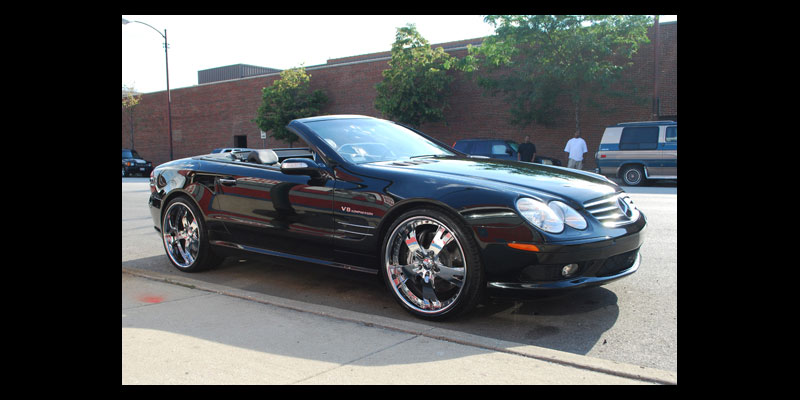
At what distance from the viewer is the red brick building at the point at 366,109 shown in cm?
2394

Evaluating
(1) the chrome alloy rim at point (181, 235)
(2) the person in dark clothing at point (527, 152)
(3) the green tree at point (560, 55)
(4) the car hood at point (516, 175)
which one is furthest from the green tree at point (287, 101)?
(4) the car hood at point (516, 175)

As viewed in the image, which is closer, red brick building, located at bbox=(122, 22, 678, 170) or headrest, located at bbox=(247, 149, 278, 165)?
headrest, located at bbox=(247, 149, 278, 165)

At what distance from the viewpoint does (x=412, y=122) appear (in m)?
28.4

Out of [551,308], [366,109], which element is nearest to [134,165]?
[366,109]

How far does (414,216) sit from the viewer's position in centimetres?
402

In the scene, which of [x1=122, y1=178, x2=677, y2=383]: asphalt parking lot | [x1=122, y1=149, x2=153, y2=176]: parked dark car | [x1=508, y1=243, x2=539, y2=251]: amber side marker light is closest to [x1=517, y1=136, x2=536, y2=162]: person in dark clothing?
[x1=122, y1=178, x2=677, y2=383]: asphalt parking lot

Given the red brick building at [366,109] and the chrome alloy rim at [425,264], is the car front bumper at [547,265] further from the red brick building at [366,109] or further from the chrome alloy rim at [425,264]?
the red brick building at [366,109]

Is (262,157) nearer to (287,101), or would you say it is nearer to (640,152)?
(640,152)

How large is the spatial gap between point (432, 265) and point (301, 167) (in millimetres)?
1296

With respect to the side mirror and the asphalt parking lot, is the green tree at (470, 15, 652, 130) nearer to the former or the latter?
the asphalt parking lot

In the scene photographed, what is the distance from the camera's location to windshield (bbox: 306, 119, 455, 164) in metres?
4.82

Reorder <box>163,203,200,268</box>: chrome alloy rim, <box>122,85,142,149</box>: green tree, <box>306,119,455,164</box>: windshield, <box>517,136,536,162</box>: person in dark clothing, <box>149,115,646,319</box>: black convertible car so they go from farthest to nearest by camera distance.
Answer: <box>122,85,142,149</box>: green tree, <box>517,136,536,162</box>: person in dark clothing, <box>163,203,200,268</box>: chrome alloy rim, <box>306,119,455,164</box>: windshield, <box>149,115,646,319</box>: black convertible car

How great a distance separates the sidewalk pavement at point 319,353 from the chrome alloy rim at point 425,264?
0.87ft

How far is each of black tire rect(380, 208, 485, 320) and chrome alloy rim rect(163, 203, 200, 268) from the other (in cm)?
228
